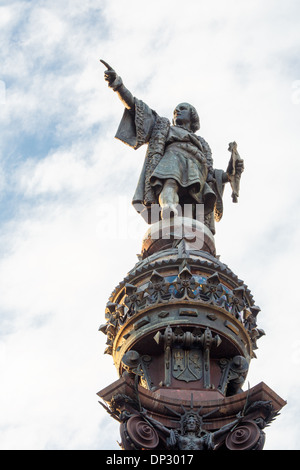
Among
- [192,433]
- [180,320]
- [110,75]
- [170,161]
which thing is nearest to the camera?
[192,433]

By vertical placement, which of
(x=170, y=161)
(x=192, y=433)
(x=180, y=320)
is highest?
(x=170, y=161)

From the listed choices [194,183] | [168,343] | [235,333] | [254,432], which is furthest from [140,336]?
[194,183]

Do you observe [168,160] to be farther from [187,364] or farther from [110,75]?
[187,364]

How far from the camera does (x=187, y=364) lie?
55.1 feet

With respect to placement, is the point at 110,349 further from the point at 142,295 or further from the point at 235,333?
the point at 235,333

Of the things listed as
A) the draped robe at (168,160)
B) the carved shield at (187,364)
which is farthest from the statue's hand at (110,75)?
the carved shield at (187,364)

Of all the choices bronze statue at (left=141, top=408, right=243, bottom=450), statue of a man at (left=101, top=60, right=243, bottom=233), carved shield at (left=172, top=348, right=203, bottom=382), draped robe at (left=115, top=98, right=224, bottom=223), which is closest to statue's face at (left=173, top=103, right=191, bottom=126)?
statue of a man at (left=101, top=60, right=243, bottom=233)

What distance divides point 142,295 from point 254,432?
14.8ft

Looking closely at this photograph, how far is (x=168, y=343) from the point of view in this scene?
16.9 m

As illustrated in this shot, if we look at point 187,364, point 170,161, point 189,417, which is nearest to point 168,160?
point 170,161

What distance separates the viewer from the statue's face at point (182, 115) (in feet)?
81.3

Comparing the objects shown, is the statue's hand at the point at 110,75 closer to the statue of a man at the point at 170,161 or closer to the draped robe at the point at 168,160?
the statue of a man at the point at 170,161

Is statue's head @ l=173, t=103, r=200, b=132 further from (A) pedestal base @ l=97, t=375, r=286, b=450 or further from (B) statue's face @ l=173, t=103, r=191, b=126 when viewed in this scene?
(A) pedestal base @ l=97, t=375, r=286, b=450

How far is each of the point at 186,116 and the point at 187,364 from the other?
10.0m
